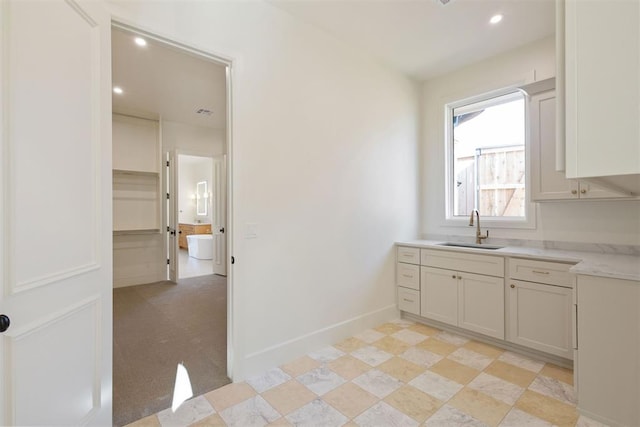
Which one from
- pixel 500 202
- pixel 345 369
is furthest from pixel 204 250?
pixel 500 202

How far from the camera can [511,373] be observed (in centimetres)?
233

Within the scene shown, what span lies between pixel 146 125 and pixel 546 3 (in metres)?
5.61

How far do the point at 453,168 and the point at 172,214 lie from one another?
4.71m

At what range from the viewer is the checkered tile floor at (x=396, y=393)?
71.6 inches

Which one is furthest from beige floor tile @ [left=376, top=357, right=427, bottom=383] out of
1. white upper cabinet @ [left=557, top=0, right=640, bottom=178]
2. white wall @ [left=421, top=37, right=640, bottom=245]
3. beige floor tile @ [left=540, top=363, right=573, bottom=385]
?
white upper cabinet @ [left=557, top=0, right=640, bottom=178]

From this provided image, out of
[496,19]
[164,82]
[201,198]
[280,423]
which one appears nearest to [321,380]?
[280,423]

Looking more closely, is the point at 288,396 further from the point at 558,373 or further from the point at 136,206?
the point at 136,206

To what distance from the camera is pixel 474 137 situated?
3643 millimetres

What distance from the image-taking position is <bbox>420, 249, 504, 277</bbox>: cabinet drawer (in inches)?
108

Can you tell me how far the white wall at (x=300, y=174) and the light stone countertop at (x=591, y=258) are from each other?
2.89 ft

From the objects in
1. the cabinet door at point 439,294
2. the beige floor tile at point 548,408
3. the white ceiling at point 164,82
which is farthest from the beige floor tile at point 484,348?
the white ceiling at point 164,82

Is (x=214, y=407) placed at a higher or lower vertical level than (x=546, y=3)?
lower

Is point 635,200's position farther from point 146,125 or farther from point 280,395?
point 146,125

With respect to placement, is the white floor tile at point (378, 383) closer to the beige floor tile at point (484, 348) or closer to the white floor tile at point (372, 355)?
the white floor tile at point (372, 355)
